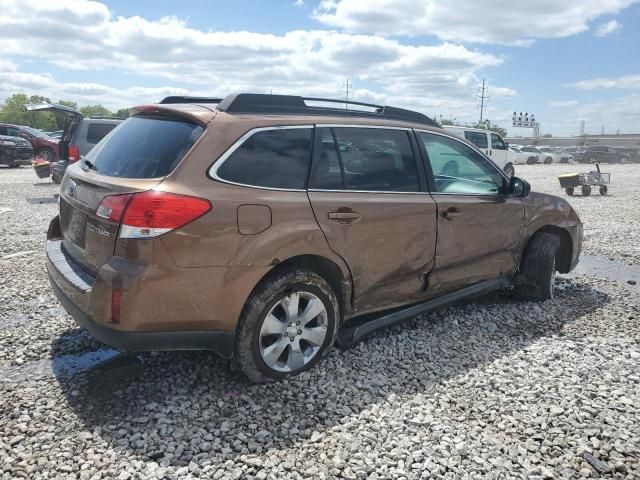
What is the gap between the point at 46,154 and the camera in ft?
69.9

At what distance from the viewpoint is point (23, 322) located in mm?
4309

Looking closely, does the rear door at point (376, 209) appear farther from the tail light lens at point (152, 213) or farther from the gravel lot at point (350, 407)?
the tail light lens at point (152, 213)

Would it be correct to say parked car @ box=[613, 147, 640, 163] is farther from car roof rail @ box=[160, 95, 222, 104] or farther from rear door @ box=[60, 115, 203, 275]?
rear door @ box=[60, 115, 203, 275]

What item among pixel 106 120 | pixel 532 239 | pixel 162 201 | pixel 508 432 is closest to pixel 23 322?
pixel 162 201

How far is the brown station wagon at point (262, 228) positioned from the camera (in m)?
2.87

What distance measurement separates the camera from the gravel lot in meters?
2.66

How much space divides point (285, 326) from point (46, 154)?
21360 millimetres

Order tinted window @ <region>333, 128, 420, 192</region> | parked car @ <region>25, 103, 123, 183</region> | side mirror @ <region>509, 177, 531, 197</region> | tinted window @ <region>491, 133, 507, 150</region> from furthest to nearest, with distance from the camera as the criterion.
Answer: tinted window @ <region>491, 133, 507, 150</region> < parked car @ <region>25, 103, 123, 183</region> < side mirror @ <region>509, 177, 531, 197</region> < tinted window @ <region>333, 128, 420, 192</region>

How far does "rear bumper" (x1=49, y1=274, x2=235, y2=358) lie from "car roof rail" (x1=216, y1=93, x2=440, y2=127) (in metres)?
1.39

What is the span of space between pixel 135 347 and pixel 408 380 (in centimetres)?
178

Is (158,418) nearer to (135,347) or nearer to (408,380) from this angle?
(135,347)

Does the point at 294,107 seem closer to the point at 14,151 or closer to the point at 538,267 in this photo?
the point at 538,267

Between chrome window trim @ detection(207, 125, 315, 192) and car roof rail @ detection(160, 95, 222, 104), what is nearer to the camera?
chrome window trim @ detection(207, 125, 315, 192)

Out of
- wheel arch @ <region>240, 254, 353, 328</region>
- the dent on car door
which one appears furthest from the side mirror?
wheel arch @ <region>240, 254, 353, 328</region>
